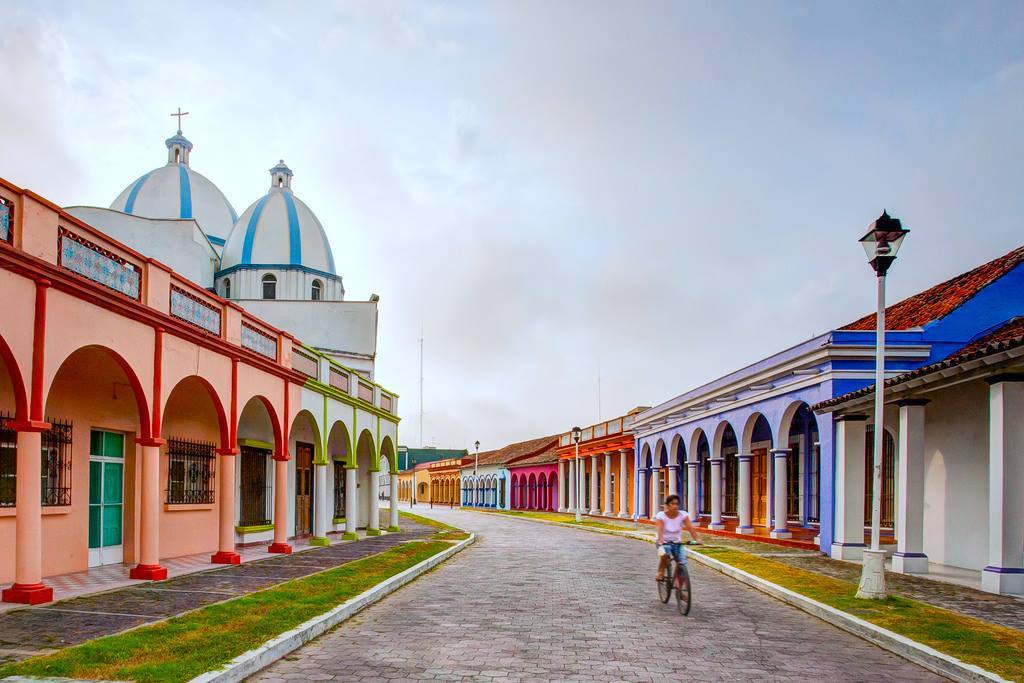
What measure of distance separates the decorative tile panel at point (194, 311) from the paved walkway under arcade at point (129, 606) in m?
3.85

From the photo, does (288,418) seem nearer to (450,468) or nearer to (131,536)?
(131,536)

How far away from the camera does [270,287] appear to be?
101 ft

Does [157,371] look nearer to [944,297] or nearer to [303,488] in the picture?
[303,488]

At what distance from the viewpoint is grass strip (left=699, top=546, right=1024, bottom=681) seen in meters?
7.28

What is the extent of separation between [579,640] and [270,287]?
2489cm

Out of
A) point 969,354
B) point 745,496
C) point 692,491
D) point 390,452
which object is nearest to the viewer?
point 969,354

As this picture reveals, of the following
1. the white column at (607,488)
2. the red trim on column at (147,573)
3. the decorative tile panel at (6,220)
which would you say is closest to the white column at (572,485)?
the white column at (607,488)

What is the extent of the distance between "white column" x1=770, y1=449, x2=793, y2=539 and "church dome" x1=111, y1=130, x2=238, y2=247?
865 inches

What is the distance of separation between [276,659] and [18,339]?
4.55 m

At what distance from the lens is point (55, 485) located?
1256cm

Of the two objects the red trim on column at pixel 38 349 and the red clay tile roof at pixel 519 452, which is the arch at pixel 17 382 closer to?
the red trim on column at pixel 38 349

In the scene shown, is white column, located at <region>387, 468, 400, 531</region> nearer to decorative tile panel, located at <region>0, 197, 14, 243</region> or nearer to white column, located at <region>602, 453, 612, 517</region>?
white column, located at <region>602, 453, 612, 517</region>

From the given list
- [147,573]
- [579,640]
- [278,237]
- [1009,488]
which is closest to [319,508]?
[147,573]

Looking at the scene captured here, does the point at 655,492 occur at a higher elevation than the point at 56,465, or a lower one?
lower
